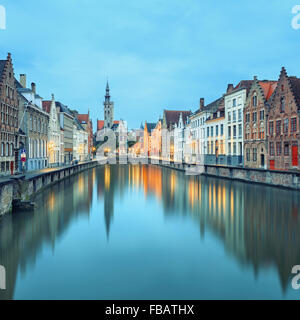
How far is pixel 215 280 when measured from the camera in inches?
385

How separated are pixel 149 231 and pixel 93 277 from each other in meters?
6.49

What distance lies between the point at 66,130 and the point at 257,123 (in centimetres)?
4412

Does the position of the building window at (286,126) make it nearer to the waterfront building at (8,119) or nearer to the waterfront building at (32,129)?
the waterfront building at (32,129)

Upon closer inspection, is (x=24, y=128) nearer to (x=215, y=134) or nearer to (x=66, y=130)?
(x=66, y=130)

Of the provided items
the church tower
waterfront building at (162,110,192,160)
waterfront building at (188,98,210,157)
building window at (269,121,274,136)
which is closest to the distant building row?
building window at (269,121,274,136)

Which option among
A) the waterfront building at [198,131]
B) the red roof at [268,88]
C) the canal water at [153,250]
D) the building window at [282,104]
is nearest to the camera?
the canal water at [153,250]

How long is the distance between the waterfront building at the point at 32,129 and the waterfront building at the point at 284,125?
1113 inches

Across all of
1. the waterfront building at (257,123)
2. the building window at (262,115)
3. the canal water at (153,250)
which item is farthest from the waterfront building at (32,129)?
the building window at (262,115)

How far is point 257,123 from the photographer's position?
136 feet

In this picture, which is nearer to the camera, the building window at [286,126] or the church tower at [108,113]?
the building window at [286,126]

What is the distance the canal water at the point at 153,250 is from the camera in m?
9.24

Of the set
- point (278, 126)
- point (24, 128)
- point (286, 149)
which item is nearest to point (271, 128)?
point (278, 126)

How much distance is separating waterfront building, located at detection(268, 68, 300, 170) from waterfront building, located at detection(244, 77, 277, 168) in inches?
61.5
